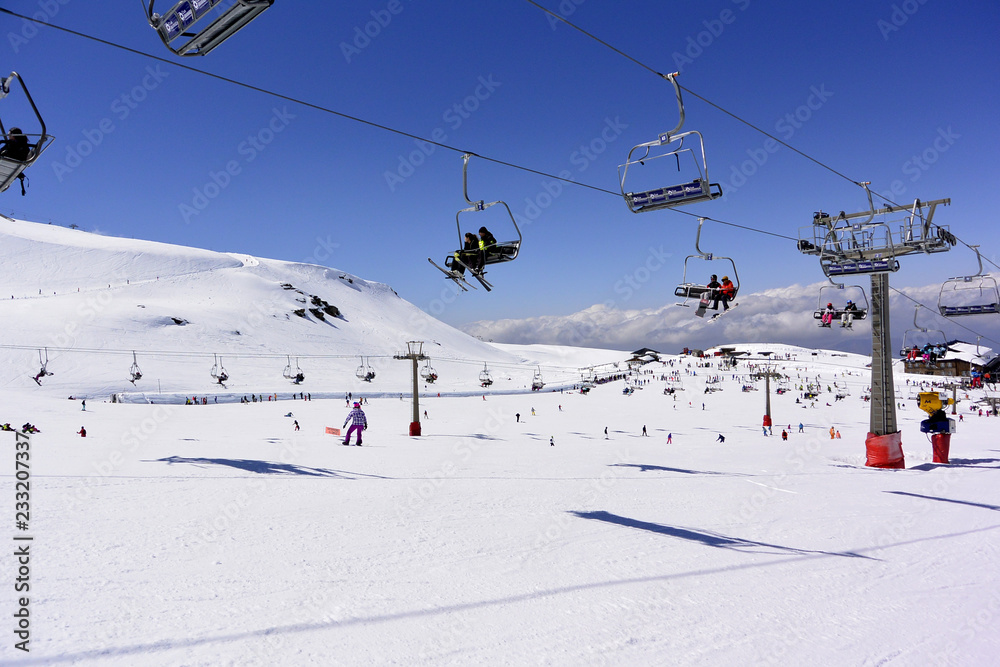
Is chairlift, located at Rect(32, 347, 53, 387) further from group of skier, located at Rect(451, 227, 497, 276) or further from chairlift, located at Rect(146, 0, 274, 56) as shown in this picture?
chairlift, located at Rect(146, 0, 274, 56)

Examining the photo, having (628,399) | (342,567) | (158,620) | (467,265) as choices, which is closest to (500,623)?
(342,567)

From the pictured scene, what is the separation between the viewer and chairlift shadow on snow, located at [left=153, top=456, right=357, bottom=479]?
15.5 metres

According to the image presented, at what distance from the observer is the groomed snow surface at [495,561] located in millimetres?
5758

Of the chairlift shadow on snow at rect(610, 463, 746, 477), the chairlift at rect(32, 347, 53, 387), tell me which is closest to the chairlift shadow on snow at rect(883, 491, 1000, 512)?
the chairlift shadow on snow at rect(610, 463, 746, 477)

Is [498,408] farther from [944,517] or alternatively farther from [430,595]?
[430,595]

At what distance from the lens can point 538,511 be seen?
11.8 metres

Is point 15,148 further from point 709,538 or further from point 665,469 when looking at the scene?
point 665,469

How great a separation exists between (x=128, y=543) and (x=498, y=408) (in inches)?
1768

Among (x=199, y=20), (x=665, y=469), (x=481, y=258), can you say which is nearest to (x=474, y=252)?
(x=481, y=258)

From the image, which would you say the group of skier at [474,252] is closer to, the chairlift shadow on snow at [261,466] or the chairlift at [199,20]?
the chairlift at [199,20]

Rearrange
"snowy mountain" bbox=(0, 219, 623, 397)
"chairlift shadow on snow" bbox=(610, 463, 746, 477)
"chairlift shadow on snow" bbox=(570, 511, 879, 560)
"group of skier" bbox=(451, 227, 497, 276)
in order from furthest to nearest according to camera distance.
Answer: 1. "snowy mountain" bbox=(0, 219, 623, 397)
2. "chairlift shadow on snow" bbox=(610, 463, 746, 477)
3. "chairlift shadow on snow" bbox=(570, 511, 879, 560)
4. "group of skier" bbox=(451, 227, 497, 276)

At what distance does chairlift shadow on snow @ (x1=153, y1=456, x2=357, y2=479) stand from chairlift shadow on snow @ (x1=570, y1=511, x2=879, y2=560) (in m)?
8.13

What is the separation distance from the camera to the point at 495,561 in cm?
841

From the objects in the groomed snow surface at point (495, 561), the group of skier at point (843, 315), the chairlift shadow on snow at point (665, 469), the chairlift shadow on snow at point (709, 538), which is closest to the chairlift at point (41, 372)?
the groomed snow surface at point (495, 561)
